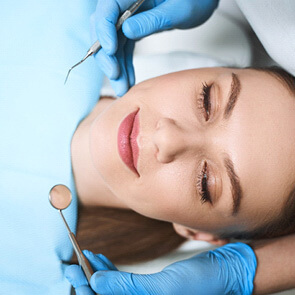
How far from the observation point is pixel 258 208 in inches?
37.4

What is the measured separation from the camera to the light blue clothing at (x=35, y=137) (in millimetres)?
905

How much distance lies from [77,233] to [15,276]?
0.18 metres

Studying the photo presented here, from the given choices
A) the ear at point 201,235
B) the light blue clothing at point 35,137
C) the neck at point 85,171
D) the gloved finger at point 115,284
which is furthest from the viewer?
the ear at point 201,235

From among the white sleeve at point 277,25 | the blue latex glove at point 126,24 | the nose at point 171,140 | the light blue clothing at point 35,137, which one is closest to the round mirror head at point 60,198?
the light blue clothing at point 35,137

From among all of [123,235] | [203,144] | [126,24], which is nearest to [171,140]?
[203,144]

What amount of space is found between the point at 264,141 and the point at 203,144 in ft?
0.46

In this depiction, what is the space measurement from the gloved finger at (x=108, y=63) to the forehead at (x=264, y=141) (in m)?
0.32

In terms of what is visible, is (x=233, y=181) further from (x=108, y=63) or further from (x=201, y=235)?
(x=108, y=63)

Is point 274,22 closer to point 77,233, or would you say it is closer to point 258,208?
point 258,208

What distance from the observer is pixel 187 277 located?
3.12ft

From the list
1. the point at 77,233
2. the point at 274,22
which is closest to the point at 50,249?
the point at 77,233

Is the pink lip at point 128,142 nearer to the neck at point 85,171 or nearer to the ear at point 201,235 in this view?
the neck at point 85,171

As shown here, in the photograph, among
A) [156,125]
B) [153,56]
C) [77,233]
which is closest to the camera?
[156,125]

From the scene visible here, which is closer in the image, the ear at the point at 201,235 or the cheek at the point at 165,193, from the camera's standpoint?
the cheek at the point at 165,193
